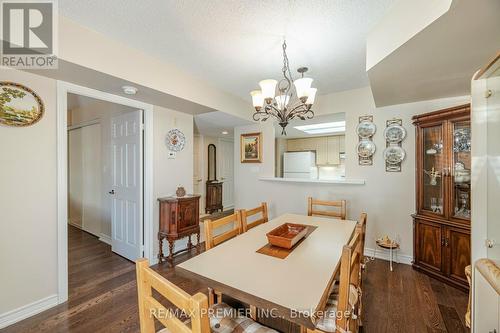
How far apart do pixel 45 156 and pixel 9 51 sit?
2.74 feet

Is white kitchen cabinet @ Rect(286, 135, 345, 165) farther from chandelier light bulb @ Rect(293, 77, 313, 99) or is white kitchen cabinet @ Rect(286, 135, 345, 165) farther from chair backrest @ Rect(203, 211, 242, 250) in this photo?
chair backrest @ Rect(203, 211, 242, 250)

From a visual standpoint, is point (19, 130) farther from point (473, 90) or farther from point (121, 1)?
point (473, 90)

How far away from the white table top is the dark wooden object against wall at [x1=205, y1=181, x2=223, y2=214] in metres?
4.08

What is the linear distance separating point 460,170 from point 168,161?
3.45 meters

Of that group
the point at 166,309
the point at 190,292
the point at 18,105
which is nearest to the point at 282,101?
the point at 166,309

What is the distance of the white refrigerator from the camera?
5773 millimetres

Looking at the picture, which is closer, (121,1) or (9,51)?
(121,1)

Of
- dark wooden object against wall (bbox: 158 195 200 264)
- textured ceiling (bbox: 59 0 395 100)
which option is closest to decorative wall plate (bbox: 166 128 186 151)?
dark wooden object against wall (bbox: 158 195 200 264)

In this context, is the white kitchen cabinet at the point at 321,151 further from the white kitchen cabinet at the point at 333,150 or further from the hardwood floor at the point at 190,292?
the hardwood floor at the point at 190,292

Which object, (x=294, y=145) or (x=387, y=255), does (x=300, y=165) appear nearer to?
(x=294, y=145)

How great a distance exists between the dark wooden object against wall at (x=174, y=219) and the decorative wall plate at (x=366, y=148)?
2.45 metres

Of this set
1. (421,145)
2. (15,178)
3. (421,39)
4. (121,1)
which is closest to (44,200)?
(15,178)

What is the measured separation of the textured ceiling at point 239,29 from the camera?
60.2 inches

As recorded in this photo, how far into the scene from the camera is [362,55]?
217cm
